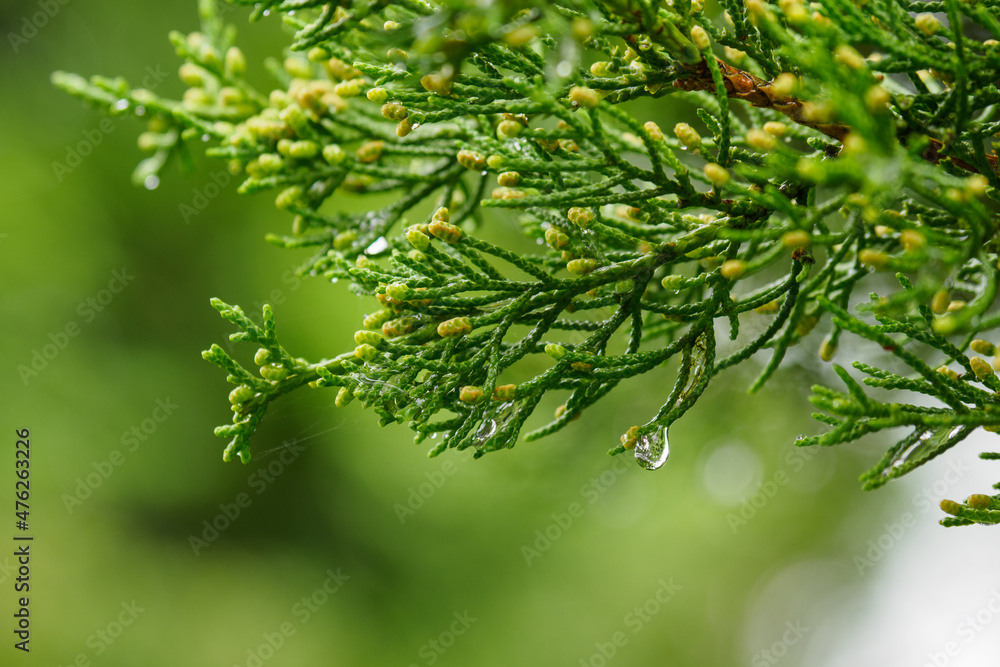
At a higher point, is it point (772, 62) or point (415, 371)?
point (772, 62)

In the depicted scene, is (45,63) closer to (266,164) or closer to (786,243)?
(266,164)

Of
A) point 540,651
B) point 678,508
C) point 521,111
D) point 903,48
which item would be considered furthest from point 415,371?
point 540,651
